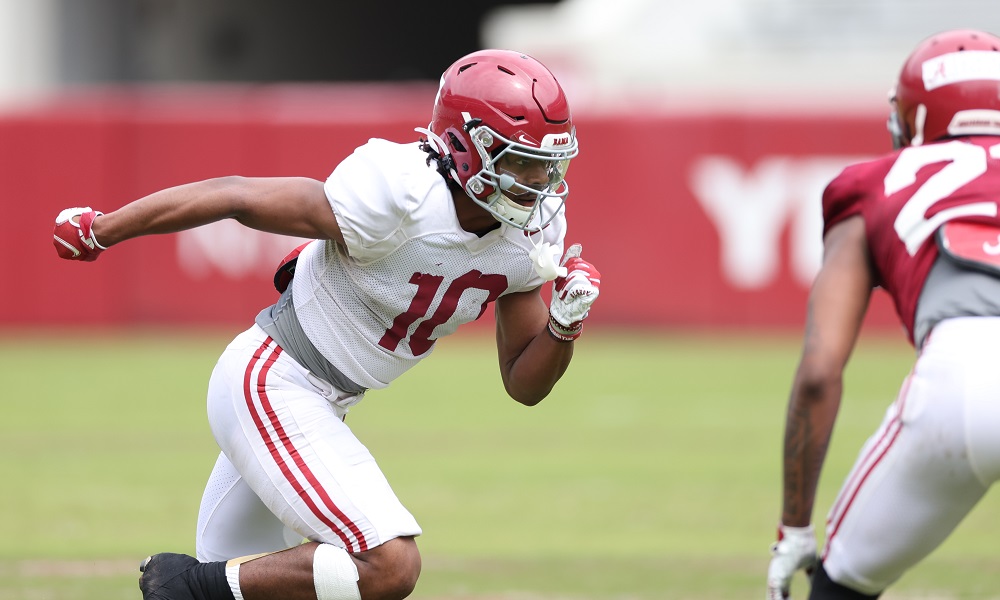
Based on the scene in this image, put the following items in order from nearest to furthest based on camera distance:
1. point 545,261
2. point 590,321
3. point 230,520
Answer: point 545,261 < point 230,520 < point 590,321

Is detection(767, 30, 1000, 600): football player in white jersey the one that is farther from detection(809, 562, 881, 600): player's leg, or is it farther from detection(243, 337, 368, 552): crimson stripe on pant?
detection(243, 337, 368, 552): crimson stripe on pant

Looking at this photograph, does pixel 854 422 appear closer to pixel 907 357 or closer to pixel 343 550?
pixel 907 357

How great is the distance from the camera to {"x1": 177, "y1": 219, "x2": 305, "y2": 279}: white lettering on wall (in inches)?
509

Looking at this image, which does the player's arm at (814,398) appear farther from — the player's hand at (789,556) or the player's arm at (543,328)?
the player's arm at (543,328)

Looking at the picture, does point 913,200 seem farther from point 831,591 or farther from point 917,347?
point 831,591

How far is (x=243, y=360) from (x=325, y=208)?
1.81 ft

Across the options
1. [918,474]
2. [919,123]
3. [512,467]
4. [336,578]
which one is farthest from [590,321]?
[918,474]

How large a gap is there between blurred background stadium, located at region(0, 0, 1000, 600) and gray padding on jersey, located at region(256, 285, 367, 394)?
1409mm

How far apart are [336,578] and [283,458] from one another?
→ 359mm

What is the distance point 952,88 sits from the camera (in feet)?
10.7

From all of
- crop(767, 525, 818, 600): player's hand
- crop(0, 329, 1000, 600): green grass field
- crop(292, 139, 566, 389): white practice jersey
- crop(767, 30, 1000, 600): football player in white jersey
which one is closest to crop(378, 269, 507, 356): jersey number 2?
crop(292, 139, 566, 389): white practice jersey

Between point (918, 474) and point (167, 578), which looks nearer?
point (918, 474)

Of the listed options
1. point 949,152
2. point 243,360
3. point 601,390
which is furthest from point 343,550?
point 601,390

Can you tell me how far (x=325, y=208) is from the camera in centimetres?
357
